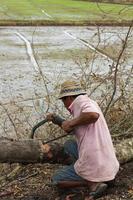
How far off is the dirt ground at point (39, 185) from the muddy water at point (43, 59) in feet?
4.60

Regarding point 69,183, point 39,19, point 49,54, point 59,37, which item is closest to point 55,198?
point 69,183

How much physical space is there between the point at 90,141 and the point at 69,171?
1.77 ft

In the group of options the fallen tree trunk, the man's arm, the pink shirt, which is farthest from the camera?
the fallen tree trunk

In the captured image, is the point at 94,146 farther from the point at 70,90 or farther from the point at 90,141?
the point at 70,90

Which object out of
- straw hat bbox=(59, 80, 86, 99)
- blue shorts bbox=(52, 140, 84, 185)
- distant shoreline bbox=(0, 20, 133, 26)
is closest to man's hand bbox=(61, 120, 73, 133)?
straw hat bbox=(59, 80, 86, 99)

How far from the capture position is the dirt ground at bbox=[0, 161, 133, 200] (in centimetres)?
521

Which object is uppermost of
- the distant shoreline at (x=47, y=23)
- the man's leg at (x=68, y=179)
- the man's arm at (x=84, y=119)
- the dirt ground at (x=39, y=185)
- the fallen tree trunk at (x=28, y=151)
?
the man's arm at (x=84, y=119)

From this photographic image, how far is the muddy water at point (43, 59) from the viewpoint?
9.27 metres

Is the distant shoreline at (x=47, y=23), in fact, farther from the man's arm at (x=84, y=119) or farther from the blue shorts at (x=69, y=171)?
the man's arm at (x=84, y=119)

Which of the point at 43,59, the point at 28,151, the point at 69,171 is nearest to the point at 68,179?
the point at 69,171

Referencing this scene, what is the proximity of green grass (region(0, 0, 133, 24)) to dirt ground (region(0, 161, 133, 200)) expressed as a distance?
1363cm

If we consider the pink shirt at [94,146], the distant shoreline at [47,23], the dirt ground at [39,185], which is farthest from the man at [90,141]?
the distant shoreline at [47,23]

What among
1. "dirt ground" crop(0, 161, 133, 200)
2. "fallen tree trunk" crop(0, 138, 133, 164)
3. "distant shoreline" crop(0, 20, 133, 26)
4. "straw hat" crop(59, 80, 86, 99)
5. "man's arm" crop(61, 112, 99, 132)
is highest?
"straw hat" crop(59, 80, 86, 99)

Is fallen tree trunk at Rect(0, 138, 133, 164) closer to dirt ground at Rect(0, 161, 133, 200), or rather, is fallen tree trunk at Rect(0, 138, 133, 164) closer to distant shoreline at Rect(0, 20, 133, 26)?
dirt ground at Rect(0, 161, 133, 200)
